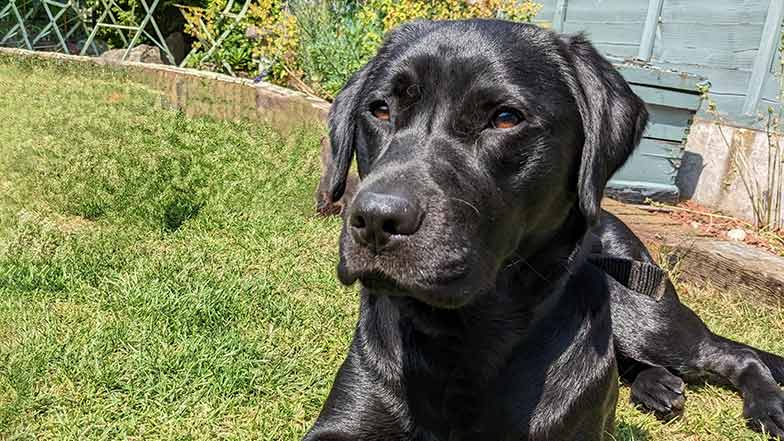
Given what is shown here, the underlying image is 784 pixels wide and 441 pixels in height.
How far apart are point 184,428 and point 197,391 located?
215mm

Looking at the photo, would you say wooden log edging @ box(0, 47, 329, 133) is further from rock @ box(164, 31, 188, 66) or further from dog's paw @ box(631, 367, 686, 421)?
dog's paw @ box(631, 367, 686, 421)

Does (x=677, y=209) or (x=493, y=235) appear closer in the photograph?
(x=493, y=235)

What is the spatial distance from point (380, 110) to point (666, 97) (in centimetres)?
378

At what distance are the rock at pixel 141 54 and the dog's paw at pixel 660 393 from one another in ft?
30.6

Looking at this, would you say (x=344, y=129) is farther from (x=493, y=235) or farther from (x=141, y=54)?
(x=141, y=54)

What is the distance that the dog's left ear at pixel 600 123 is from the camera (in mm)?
2102

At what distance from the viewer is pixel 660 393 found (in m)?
2.95

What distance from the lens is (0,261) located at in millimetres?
3688

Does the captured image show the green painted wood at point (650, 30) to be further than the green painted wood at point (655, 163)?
Yes

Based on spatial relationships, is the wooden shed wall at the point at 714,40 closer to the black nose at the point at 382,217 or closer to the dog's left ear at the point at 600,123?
the dog's left ear at the point at 600,123

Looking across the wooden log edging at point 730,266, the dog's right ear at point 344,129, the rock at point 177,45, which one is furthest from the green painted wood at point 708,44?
the rock at point 177,45

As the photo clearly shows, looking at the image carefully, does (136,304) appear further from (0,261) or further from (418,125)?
(418,125)

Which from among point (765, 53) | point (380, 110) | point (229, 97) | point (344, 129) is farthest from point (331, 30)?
point (380, 110)

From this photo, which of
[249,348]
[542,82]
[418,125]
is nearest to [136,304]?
[249,348]
